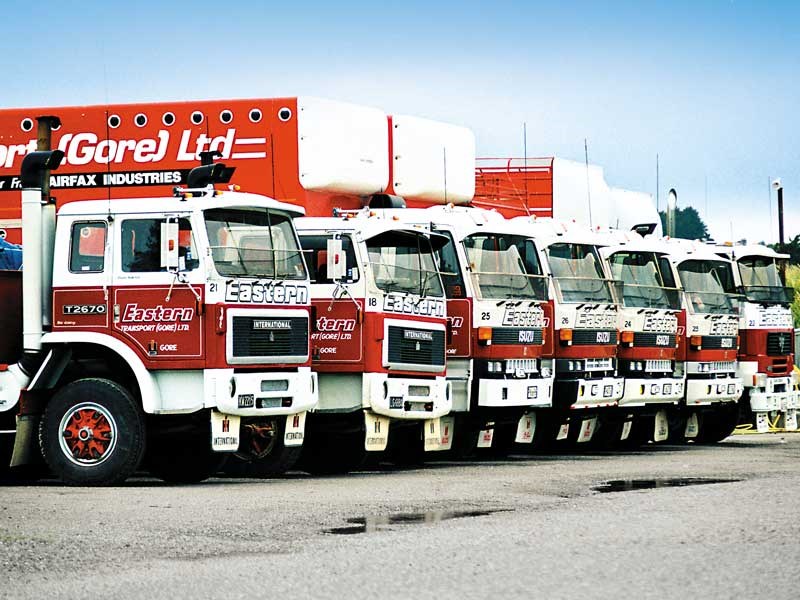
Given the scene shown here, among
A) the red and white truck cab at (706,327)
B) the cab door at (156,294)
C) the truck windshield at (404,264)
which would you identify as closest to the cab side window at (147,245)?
the cab door at (156,294)

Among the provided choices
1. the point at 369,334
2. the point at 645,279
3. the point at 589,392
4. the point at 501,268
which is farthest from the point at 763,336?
the point at 369,334

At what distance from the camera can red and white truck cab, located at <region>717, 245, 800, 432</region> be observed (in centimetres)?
2680

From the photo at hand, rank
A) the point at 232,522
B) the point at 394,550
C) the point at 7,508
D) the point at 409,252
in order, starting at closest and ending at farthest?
the point at 394,550 → the point at 232,522 → the point at 7,508 → the point at 409,252

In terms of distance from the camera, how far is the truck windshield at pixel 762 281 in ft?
88.4

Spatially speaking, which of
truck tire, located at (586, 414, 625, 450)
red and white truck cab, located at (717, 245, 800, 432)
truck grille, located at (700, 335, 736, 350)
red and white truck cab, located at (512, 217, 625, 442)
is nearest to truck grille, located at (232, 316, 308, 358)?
red and white truck cab, located at (512, 217, 625, 442)

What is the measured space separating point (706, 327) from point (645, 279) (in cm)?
158

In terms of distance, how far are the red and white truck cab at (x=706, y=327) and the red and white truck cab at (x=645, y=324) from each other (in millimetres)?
304

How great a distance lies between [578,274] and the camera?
22.6 m

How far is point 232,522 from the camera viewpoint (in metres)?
12.2

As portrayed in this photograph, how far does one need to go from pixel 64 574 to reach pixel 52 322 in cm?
737

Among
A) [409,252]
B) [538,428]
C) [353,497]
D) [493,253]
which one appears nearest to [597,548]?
[353,497]

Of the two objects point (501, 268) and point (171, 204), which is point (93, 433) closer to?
point (171, 204)

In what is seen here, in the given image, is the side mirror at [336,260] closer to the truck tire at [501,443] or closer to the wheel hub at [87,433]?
the wheel hub at [87,433]

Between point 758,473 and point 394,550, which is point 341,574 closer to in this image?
point 394,550
